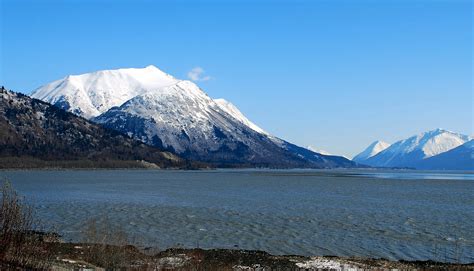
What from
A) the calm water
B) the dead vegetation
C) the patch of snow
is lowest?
the calm water

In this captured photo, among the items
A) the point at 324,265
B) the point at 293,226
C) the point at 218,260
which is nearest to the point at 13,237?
the point at 218,260

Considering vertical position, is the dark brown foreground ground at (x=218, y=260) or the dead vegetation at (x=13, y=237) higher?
the dead vegetation at (x=13, y=237)

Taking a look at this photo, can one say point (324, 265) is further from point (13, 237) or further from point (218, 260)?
point (13, 237)

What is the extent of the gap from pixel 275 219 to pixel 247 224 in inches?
255

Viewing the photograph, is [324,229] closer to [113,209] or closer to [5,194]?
[113,209]

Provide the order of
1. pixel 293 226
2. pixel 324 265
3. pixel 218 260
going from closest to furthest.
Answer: pixel 324 265
pixel 218 260
pixel 293 226

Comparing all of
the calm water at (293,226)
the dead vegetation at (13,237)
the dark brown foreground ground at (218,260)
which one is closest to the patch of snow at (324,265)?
the dark brown foreground ground at (218,260)

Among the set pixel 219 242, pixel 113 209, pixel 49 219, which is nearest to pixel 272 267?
pixel 219 242

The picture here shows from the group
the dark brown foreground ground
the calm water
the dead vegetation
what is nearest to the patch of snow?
the dark brown foreground ground

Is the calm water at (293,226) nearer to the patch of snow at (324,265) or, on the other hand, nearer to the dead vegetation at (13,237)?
the patch of snow at (324,265)

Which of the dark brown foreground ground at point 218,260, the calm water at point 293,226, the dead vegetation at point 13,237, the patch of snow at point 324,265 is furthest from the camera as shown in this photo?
the calm water at point 293,226

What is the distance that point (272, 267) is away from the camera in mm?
32719

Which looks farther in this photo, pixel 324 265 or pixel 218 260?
pixel 218 260

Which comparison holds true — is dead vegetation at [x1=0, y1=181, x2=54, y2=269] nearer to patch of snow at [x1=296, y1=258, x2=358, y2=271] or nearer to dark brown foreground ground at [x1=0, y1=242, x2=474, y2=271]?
dark brown foreground ground at [x1=0, y1=242, x2=474, y2=271]
